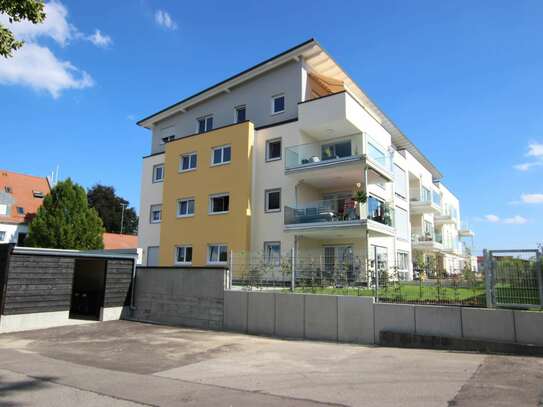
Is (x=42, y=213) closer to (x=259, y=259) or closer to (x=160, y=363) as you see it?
(x=259, y=259)

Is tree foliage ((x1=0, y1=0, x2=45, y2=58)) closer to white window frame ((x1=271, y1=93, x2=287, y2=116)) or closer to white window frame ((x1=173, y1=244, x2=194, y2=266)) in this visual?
white window frame ((x1=271, y1=93, x2=287, y2=116))

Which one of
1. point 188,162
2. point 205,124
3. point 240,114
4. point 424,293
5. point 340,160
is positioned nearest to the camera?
point 424,293

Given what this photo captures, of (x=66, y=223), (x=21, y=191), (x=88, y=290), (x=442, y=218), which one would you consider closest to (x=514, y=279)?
(x=88, y=290)

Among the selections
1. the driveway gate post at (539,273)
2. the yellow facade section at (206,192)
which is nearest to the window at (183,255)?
the yellow facade section at (206,192)

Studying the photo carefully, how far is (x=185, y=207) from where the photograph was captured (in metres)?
25.5

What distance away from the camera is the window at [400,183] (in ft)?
89.4

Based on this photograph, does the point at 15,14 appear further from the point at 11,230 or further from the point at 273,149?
the point at 11,230

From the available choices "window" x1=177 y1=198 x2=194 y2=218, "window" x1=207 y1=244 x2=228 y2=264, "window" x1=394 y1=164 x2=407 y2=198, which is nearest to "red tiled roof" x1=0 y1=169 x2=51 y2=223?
"window" x1=177 y1=198 x2=194 y2=218

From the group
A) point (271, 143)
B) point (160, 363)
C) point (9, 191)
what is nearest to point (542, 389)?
point (160, 363)

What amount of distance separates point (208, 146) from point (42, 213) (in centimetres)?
2041

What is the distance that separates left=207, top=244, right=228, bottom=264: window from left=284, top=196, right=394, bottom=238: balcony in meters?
4.18

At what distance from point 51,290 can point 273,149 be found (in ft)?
42.8

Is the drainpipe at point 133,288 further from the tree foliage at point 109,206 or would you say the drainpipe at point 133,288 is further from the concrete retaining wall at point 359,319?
the tree foliage at point 109,206

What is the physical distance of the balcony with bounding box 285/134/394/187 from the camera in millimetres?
20141
